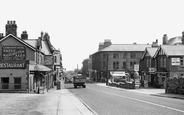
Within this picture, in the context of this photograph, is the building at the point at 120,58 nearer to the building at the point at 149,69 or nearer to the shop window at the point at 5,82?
the building at the point at 149,69

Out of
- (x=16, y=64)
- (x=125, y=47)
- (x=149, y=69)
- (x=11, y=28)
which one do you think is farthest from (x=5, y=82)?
(x=125, y=47)

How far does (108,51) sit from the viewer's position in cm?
8400

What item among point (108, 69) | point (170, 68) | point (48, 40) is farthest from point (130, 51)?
point (170, 68)

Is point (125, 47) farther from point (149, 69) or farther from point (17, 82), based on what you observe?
point (17, 82)

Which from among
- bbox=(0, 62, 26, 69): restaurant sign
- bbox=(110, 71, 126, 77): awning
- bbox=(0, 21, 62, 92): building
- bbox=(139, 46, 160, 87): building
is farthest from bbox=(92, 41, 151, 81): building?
bbox=(0, 62, 26, 69): restaurant sign

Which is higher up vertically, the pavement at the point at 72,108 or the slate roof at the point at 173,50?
the slate roof at the point at 173,50

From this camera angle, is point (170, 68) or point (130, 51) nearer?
point (170, 68)

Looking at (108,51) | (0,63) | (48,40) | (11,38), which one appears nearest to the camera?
(0,63)

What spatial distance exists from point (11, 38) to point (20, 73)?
5.96 metres

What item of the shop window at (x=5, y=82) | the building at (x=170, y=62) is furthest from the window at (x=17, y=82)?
the building at (x=170, y=62)

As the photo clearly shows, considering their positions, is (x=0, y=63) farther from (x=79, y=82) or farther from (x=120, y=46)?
(x=120, y=46)

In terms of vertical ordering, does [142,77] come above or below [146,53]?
below

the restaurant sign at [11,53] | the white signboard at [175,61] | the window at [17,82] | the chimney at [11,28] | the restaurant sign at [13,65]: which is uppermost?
the chimney at [11,28]

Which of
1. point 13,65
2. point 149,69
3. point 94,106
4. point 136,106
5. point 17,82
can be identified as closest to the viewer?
point 136,106
